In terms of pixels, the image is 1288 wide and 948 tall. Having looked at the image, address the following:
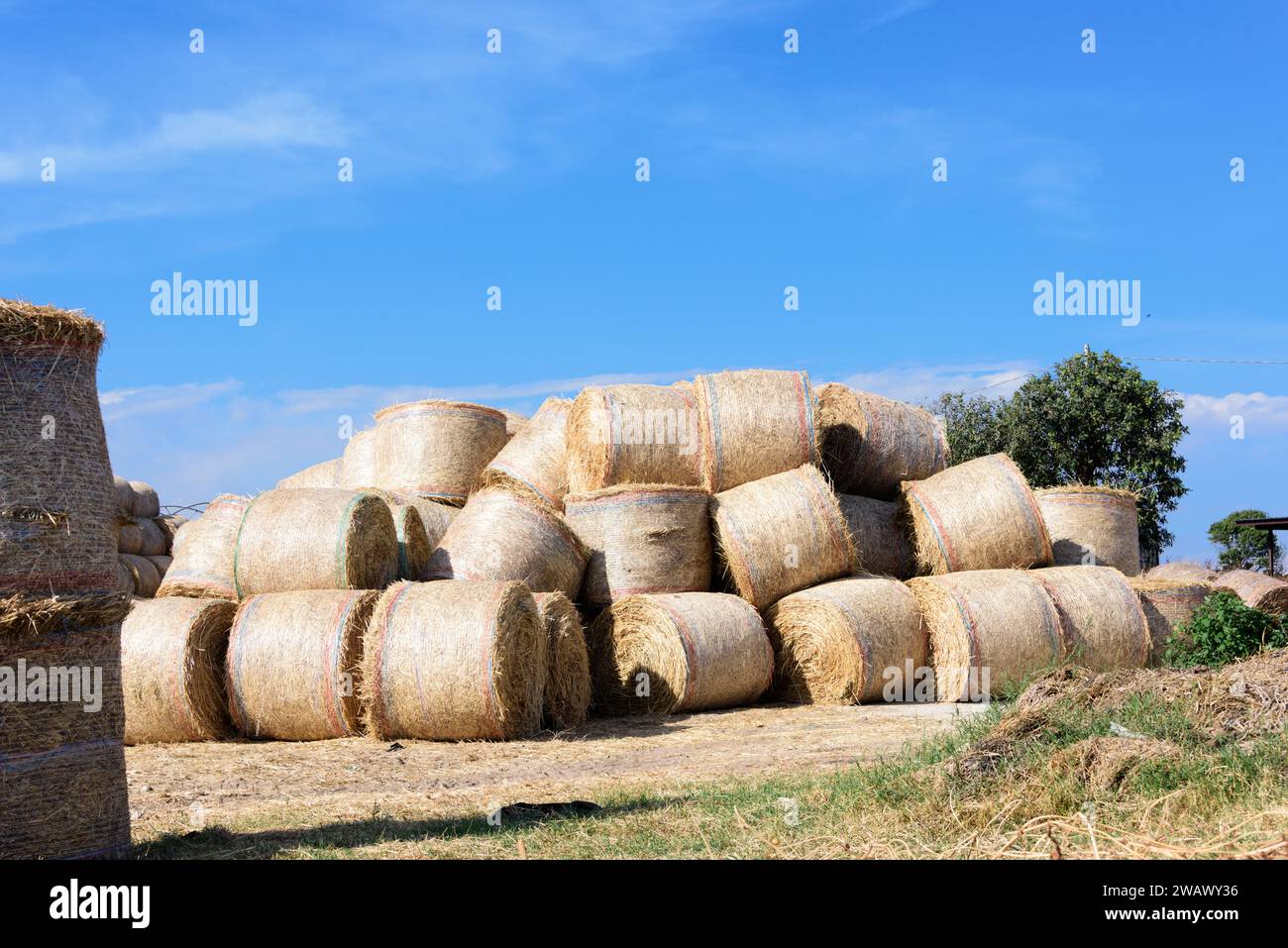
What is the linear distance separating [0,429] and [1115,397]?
25998mm

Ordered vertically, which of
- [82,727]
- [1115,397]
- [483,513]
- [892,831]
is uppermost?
[1115,397]

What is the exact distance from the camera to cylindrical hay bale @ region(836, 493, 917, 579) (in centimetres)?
1335

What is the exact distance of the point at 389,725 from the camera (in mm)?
9945

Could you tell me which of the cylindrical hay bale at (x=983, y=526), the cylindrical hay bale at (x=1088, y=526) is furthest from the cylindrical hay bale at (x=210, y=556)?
the cylindrical hay bale at (x=1088, y=526)

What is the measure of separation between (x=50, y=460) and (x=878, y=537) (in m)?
9.30

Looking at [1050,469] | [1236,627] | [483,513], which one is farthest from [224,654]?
[1050,469]

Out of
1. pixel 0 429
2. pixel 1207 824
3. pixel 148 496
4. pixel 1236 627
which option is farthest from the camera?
pixel 148 496

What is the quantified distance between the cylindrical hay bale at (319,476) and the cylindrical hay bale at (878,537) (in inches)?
249

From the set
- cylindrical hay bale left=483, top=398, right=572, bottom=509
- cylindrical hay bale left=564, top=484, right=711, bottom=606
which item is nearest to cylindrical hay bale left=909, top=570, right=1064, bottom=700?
cylindrical hay bale left=564, top=484, right=711, bottom=606

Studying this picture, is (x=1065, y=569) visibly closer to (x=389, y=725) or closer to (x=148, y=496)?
(x=389, y=725)

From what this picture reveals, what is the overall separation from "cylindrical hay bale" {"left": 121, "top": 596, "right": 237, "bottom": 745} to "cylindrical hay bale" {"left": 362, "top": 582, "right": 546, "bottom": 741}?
1.55 meters

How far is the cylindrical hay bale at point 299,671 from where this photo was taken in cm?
1012

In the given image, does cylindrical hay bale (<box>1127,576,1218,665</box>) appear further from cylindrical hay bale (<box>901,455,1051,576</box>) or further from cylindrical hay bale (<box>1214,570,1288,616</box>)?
cylindrical hay bale (<box>1214,570,1288,616</box>)

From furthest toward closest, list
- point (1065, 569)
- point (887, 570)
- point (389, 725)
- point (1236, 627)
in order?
point (887, 570)
point (1065, 569)
point (1236, 627)
point (389, 725)
